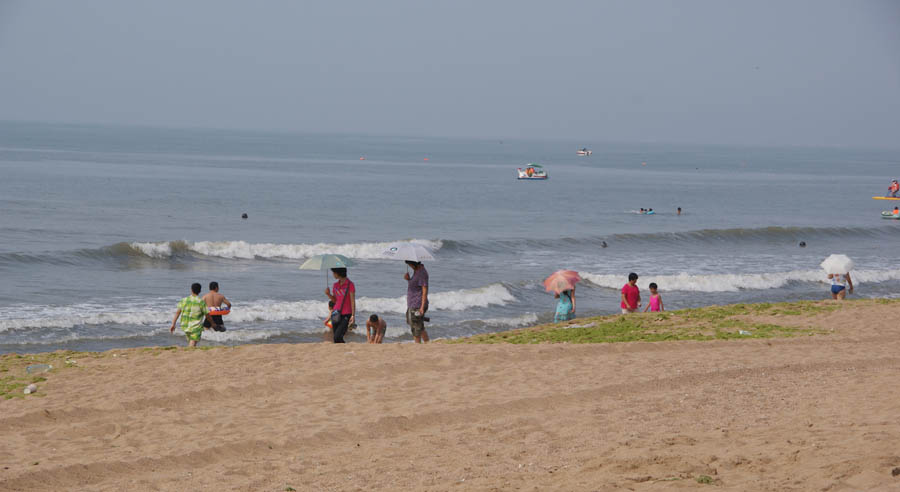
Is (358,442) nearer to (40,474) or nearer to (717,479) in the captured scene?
(40,474)

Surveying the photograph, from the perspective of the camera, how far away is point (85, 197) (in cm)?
5350

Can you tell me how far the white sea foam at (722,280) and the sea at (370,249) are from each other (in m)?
0.09

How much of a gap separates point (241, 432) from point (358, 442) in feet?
4.25

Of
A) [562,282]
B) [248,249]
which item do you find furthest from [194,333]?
[248,249]

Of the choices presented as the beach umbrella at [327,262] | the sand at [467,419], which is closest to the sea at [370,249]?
the beach umbrella at [327,262]

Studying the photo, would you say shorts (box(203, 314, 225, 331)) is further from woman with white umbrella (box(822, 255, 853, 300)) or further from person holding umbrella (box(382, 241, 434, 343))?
woman with white umbrella (box(822, 255, 853, 300))

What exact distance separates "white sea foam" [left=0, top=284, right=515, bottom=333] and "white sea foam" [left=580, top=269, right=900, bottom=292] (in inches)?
186

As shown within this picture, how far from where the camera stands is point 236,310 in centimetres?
2192

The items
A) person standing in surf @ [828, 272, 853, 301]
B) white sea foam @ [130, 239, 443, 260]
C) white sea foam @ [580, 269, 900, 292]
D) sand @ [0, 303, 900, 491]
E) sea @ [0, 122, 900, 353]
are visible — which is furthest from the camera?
white sea foam @ [130, 239, 443, 260]

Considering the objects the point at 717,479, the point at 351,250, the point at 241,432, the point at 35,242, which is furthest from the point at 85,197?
the point at 717,479

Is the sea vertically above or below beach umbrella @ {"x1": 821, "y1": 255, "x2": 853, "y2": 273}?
below

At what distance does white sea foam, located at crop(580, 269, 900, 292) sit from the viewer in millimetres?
28469

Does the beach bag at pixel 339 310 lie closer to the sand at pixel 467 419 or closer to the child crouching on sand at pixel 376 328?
the sand at pixel 467 419

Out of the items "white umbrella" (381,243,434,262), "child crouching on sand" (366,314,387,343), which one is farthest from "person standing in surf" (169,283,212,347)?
"white umbrella" (381,243,434,262)
